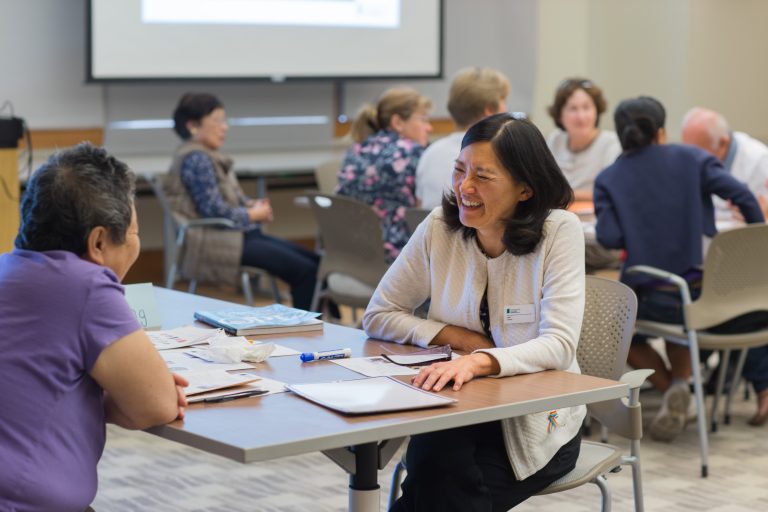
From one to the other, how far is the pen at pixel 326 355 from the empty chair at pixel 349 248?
2120mm

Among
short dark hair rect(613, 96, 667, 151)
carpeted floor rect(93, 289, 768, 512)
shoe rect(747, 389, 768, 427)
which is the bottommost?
carpeted floor rect(93, 289, 768, 512)

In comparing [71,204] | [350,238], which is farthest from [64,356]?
[350,238]

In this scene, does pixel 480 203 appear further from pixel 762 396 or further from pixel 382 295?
pixel 762 396

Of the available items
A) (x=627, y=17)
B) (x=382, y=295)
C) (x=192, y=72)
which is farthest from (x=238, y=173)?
(x=382, y=295)

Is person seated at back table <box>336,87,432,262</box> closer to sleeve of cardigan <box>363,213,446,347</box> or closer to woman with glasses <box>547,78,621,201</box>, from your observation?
woman with glasses <box>547,78,621,201</box>

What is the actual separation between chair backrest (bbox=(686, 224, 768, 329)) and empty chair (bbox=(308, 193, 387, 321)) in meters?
1.27

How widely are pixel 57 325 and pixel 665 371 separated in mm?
3205

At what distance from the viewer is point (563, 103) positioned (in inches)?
223

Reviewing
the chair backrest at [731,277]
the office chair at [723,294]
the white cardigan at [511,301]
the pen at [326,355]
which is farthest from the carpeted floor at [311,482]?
the pen at [326,355]

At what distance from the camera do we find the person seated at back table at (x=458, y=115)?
4586 mm

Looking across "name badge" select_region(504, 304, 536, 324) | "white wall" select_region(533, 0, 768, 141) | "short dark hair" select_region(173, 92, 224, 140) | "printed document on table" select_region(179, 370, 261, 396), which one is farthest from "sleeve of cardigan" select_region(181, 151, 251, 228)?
"white wall" select_region(533, 0, 768, 141)

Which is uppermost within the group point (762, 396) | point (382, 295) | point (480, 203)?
point (480, 203)

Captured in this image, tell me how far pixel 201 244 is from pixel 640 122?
90.4 inches

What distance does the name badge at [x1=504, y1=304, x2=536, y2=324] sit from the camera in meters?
2.48
